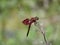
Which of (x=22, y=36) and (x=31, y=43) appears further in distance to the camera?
(x=22, y=36)

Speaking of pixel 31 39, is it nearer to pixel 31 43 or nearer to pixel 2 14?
pixel 31 43

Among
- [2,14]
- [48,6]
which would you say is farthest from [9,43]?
[48,6]

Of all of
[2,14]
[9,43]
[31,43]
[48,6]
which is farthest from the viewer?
[48,6]

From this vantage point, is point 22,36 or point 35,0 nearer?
point 22,36

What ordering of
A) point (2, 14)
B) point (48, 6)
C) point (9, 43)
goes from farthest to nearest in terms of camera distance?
point (48, 6) < point (2, 14) < point (9, 43)

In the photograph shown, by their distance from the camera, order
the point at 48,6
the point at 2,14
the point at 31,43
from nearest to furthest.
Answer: the point at 31,43
the point at 2,14
the point at 48,6

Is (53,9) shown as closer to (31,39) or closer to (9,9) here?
(9,9)

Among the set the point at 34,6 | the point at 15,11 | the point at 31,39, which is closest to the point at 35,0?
the point at 34,6
